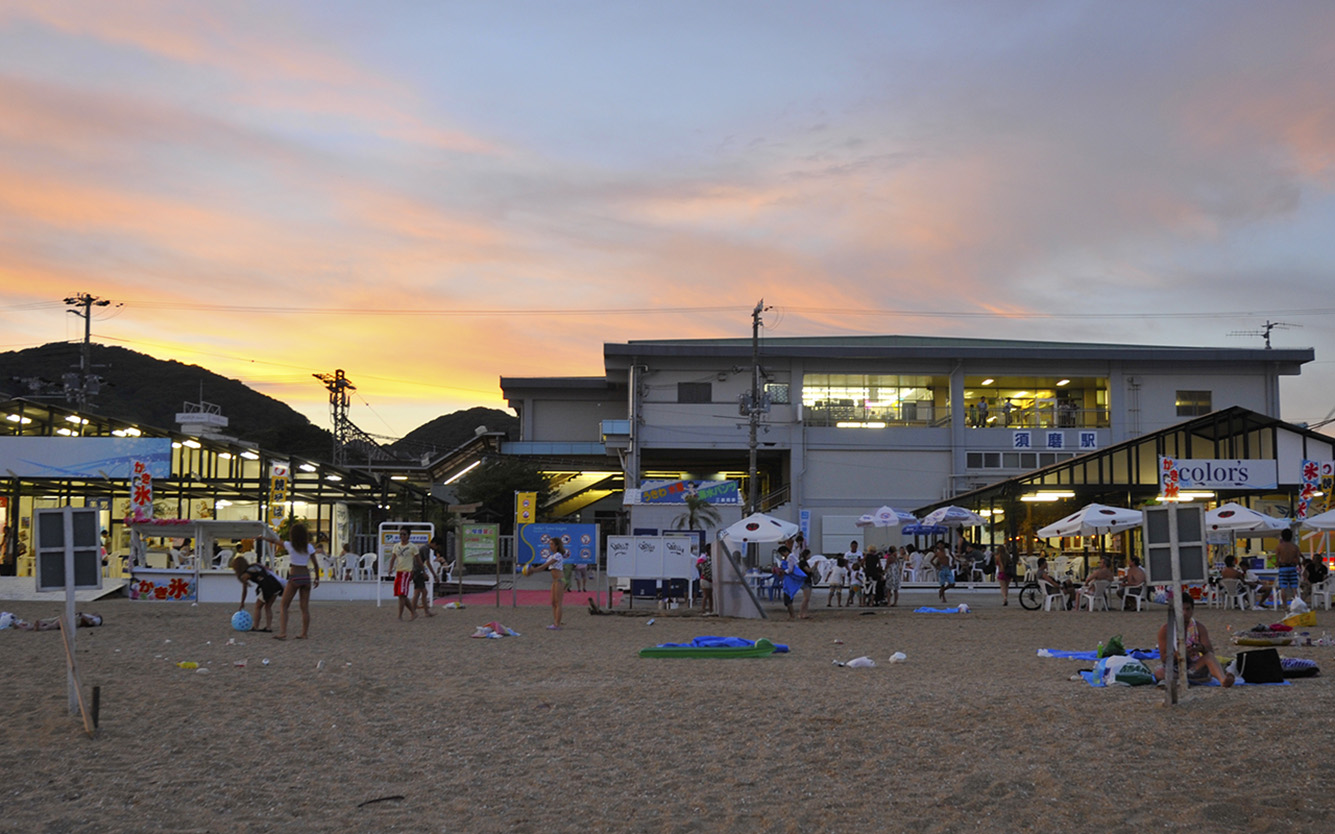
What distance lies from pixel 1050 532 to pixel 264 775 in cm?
2185

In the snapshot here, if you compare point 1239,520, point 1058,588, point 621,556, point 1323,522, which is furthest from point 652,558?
point 1323,522

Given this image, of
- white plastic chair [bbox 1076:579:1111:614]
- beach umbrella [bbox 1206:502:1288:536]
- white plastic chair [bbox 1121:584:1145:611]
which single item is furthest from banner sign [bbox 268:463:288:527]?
beach umbrella [bbox 1206:502:1288:536]

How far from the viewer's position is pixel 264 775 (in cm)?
704

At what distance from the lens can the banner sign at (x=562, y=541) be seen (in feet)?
72.3

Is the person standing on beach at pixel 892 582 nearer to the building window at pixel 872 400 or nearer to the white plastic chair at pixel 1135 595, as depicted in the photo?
the white plastic chair at pixel 1135 595

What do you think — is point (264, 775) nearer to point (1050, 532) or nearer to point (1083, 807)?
point (1083, 807)

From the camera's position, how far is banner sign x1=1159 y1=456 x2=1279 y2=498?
96.9ft

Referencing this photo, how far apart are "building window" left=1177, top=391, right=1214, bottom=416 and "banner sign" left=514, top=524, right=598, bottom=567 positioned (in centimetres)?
3340

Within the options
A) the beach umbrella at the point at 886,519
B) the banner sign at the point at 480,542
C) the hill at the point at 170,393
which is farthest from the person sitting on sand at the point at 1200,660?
the hill at the point at 170,393

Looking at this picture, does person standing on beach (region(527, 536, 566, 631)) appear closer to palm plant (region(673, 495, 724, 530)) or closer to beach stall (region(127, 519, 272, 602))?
beach stall (region(127, 519, 272, 602))

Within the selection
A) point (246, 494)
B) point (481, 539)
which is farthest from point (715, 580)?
point (246, 494)

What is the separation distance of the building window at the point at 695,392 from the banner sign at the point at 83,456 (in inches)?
865

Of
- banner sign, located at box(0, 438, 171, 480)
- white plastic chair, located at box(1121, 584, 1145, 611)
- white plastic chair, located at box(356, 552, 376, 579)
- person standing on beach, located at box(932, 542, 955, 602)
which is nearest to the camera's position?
white plastic chair, located at box(1121, 584, 1145, 611)

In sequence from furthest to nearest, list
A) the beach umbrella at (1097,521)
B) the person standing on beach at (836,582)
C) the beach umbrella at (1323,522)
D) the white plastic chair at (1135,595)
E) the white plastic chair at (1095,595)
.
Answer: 1. the person standing on beach at (836,582)
2. the beach umbrella at (1097,521)
3. the white plastic chair at (1135,595)
4. the white plastic chair at (1095,595)
5. the beach umbrella at (1323,522)
